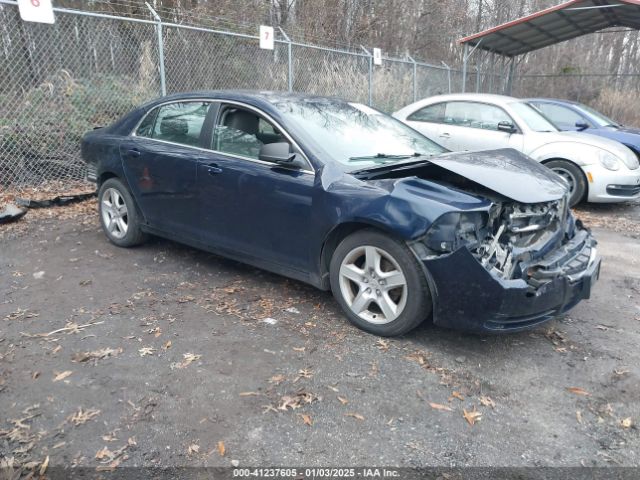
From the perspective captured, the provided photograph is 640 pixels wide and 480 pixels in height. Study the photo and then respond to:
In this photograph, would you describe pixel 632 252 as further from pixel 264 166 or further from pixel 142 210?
pixel 142 210

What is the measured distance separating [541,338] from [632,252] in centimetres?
287

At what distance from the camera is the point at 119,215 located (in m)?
5.46

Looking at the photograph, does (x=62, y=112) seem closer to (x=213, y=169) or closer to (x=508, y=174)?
(x=213, y=169)

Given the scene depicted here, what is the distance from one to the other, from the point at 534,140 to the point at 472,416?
596 cm

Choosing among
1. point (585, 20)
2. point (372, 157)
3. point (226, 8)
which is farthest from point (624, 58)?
point (372, 157)

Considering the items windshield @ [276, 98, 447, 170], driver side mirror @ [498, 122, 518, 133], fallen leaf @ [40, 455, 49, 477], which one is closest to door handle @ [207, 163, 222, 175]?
windshield @ [276, 98, 447, 170]

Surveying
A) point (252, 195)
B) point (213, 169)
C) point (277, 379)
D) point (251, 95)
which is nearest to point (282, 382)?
point (277, 379)

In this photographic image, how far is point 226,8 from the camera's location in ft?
38.0

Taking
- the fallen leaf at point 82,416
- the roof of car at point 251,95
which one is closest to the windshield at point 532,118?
the roof of car at point 251,95

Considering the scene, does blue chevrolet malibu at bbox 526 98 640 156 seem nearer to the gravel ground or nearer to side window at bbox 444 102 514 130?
side window at bbox 444 102 514 130

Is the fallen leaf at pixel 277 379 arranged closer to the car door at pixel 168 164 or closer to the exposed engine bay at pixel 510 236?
the exposed engine bay at pixel 510 236

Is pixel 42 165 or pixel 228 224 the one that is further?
pixel 42 165

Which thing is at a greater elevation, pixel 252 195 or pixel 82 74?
pixel 82 74

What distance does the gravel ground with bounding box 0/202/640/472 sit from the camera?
253cm
